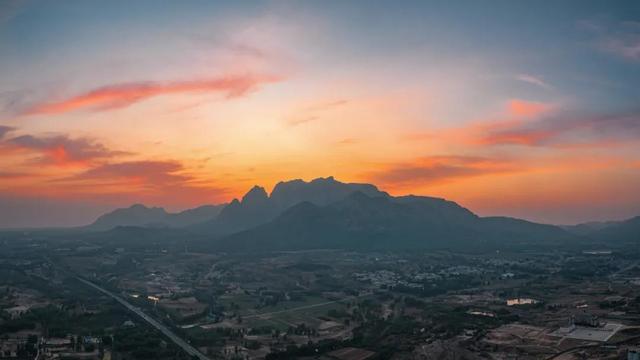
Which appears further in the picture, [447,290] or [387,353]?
[447,290]

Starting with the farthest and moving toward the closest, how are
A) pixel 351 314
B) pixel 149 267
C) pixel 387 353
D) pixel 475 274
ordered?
pixel 149 267 → pixel 475 274 → pixel 351 314 → pixel 387 353

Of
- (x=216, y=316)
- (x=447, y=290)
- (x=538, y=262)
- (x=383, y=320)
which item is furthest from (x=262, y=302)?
(x=538, y=262)

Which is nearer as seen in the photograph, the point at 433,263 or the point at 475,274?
the point at 475,274

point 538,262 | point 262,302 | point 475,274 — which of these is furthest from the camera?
point 538,262

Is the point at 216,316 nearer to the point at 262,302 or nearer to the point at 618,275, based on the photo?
the point at 262,302

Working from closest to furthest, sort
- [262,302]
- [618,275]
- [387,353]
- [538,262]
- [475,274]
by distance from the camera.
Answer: [387,353]
[262,302]
[618,275]
[475,274]
[538,262]

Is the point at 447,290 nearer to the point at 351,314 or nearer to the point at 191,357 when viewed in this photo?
the point at 351,314

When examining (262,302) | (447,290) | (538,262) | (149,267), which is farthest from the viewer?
(538,262)

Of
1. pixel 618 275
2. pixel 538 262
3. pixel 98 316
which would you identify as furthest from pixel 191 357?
pixel 538 262

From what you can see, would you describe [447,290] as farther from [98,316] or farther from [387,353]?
[98,316]
